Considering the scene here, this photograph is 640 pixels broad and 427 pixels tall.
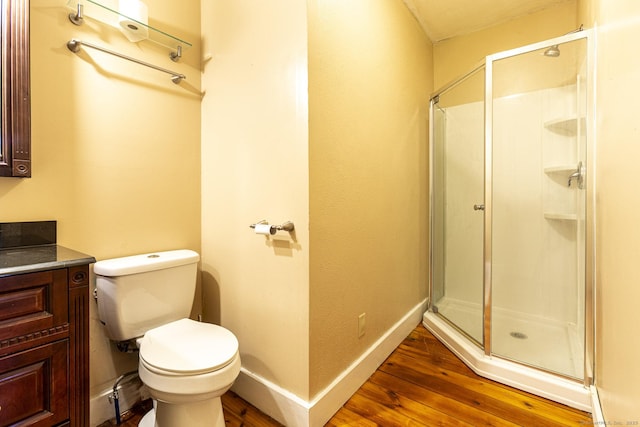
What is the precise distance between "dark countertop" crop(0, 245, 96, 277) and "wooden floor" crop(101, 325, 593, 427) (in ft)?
2.95

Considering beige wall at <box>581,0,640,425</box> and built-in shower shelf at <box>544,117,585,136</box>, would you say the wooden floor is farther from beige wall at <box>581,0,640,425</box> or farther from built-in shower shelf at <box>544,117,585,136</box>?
built-in shower shelf at <box>544,117,585,136</box>

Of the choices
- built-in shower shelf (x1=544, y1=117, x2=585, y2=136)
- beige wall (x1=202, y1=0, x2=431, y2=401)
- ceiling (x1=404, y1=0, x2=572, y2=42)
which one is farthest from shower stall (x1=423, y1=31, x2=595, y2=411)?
beige wall (x1=202, y1=0, x2=431, y2=401)

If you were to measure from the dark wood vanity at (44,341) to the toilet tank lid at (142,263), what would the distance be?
12.4 inches

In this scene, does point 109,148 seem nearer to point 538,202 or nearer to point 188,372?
point 188,372

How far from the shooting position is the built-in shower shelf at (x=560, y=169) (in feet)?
6.42

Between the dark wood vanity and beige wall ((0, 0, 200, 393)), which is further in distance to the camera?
beige wall ((0, 0, 200, 393))

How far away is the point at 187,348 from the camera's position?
1148 millimetres

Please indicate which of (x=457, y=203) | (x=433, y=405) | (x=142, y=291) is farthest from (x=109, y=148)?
(x=457, y=203)

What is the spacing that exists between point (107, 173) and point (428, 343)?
224 centimetres

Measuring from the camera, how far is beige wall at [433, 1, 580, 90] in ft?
6.86

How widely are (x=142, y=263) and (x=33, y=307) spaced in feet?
1.67

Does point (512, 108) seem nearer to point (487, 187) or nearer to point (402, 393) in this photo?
point (487, 187)

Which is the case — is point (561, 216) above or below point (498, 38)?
below

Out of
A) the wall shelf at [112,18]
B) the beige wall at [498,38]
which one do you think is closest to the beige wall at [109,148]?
the wall shelf at [112,18]
